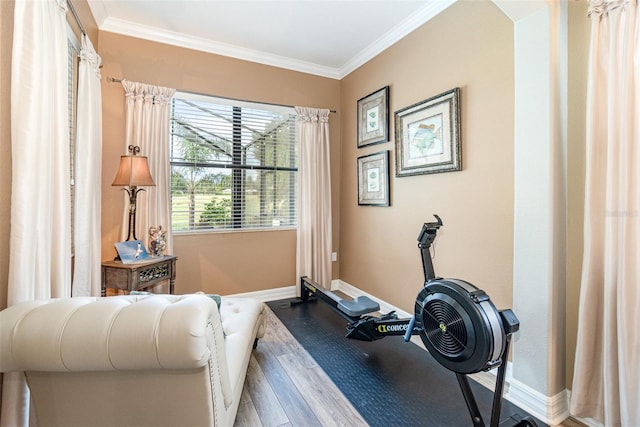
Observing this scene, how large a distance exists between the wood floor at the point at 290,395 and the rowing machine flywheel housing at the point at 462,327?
64 cm

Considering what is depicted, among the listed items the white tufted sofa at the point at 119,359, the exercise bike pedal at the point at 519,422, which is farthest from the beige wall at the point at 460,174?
the white tufted sofa at the point at 119,359

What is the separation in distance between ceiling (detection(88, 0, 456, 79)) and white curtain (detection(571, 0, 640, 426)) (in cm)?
131

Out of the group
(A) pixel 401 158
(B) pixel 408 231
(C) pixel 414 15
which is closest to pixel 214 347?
(B) pixel 408 231

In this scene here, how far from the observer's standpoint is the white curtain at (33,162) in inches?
47.4

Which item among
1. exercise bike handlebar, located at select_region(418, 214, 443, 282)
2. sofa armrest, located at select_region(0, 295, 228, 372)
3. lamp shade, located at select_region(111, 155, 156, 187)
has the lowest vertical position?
sofa armrest, located at select_region(0, 295, 228, 372)

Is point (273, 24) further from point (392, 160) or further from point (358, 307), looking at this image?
point (358, 307)

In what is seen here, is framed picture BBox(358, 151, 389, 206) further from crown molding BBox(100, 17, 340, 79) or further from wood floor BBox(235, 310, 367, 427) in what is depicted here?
→ wood floor BBox(235, 310, 367, 427)

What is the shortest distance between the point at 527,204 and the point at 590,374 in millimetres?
963

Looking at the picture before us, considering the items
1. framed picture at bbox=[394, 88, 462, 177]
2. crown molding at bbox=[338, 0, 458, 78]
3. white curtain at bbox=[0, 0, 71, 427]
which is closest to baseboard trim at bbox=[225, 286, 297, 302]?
framed picture at bbox=[394, 88, 462, 177]

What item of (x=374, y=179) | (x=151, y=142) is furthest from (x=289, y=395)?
(x=151, y=142)

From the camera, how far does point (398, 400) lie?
1809mm

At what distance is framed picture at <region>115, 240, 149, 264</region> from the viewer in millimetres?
2424

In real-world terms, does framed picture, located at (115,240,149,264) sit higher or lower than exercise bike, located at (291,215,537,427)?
higher

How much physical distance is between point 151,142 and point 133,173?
59cm
